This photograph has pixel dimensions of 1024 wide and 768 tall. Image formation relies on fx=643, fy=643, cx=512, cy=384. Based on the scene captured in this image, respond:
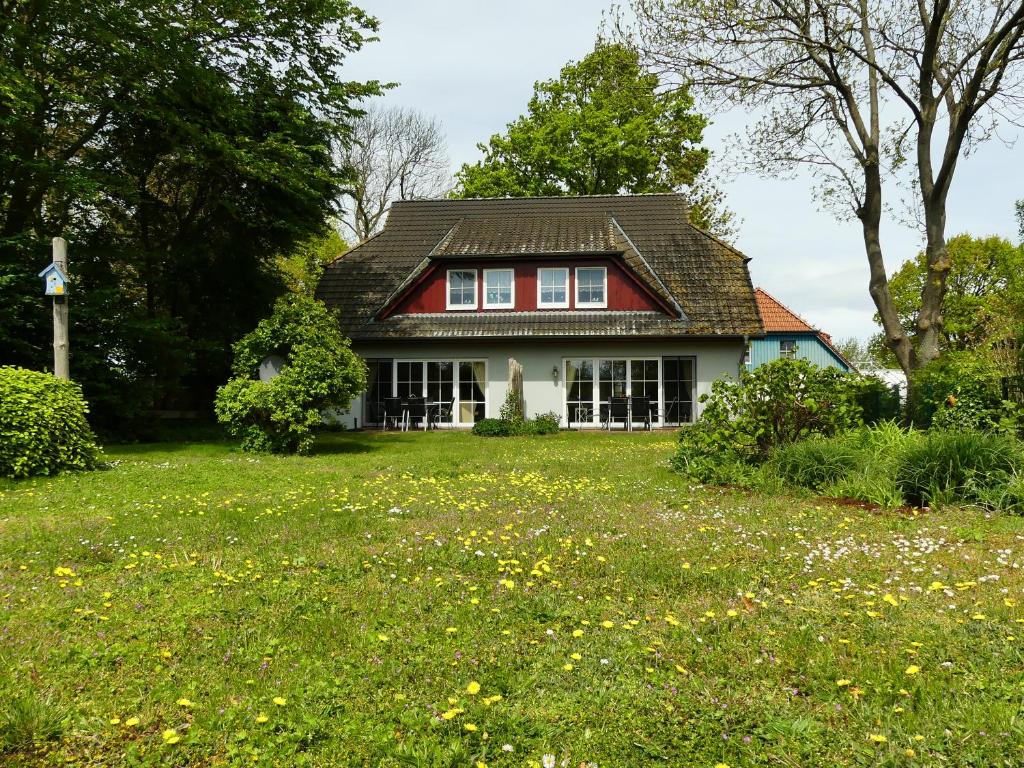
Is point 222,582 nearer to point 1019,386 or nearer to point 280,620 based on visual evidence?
point 280,620

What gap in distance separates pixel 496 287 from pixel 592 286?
3069 millimetres

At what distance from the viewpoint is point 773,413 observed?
31.0 ft

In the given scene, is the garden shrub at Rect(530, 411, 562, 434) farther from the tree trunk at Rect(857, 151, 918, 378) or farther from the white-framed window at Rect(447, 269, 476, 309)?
the tree trunk at Rect(857, 151, 918, 378)

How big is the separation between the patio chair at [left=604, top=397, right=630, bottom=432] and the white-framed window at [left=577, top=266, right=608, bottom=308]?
3.07 m

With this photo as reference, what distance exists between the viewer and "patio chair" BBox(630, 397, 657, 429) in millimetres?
19250

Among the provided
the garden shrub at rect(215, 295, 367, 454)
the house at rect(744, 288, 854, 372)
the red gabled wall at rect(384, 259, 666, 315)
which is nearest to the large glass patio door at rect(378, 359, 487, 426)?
the red gabled wall at rect(384, 259, 666, 315)

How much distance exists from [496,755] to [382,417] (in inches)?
715

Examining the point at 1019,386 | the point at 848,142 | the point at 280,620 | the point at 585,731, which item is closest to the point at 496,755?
the point at 585,731

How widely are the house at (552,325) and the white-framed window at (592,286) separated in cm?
3

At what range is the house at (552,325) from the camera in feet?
64.1

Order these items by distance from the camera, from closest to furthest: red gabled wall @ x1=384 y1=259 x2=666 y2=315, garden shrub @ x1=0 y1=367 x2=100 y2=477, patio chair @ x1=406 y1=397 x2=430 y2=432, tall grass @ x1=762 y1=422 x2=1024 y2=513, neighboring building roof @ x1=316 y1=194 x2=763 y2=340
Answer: tall grass @ x1=762 y1=422 x2=1024 y2=513, garden shrub @ x1=0 y1=367 x2=100 y2=477, neighboring building roof @ x1=316 y1=194 x2=763 y2=340, patio chair @ x1=406 y1=397 x2=430 y2=432, red gabled wall @ x1=384 y1=259 x2=666 y2=315

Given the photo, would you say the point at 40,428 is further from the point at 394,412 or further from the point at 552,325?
the point at 552,325

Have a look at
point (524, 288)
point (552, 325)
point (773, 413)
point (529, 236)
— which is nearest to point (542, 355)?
point (552, 325)

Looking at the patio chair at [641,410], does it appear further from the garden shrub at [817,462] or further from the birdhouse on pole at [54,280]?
the birdhouse on pole at [54,280]
